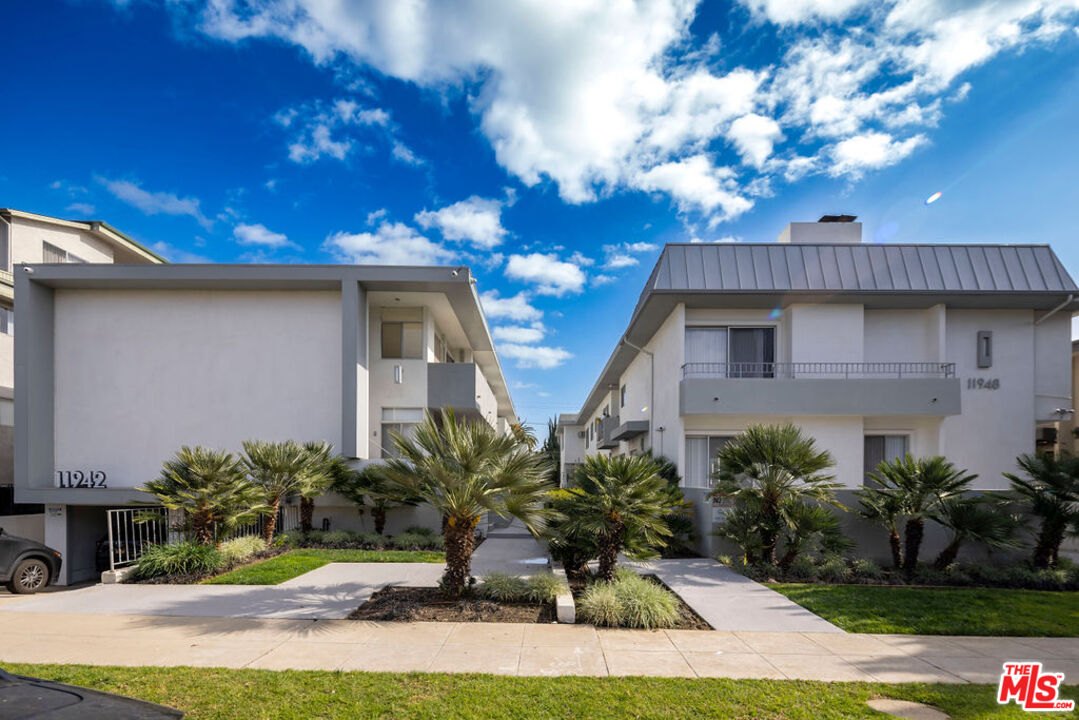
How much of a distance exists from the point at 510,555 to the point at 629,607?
5968 millimetres

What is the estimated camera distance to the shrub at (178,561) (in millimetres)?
9953

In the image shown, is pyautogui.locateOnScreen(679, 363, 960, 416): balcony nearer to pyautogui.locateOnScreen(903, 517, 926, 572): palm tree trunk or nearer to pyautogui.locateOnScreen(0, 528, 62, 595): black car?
pyautogui.locateOnScreen(903, 517, 926, 572): palm tree trunk

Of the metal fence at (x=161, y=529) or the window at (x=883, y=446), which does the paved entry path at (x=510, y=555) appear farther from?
the window at (x=883, y=446)

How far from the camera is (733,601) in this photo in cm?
862

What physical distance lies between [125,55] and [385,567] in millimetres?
11798

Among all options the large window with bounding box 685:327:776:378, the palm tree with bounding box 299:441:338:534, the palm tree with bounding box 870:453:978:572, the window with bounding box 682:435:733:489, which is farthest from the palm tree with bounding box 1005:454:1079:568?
the palm tree with bounding box 299:441:338:534

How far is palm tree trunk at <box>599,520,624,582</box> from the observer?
8594mm

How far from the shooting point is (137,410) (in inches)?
608

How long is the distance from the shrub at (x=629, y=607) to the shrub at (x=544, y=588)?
0.52 metres

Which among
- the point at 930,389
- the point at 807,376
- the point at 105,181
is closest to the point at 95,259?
the point at 105,181

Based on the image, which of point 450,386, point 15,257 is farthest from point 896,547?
point 15,257

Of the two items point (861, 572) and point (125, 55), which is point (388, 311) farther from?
point (861, 572)

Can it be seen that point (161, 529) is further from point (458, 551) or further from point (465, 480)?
point (465, 480)

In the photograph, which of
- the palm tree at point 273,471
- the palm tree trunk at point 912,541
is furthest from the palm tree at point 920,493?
the palm tree at point 273,471
